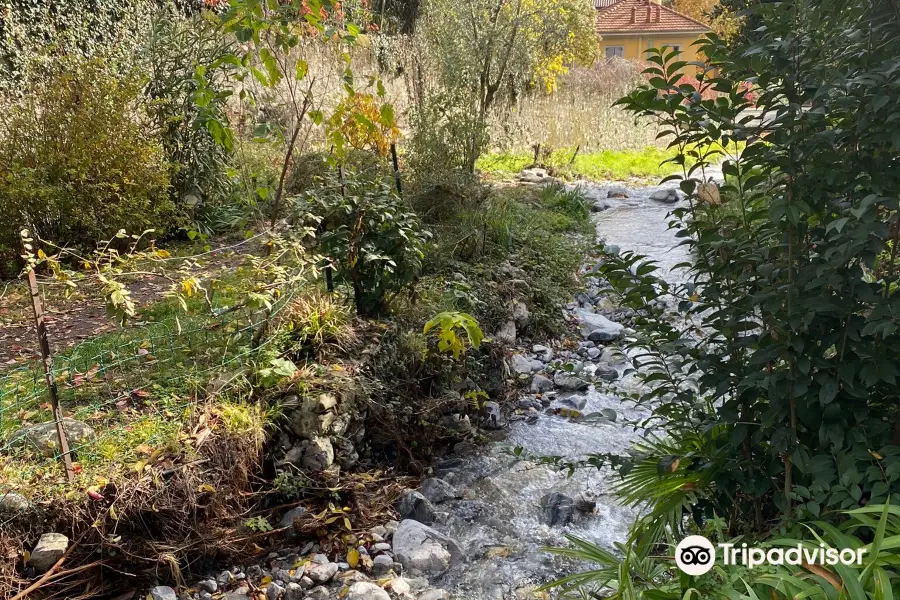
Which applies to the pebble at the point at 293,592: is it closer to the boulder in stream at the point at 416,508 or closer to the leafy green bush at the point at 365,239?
the boulder in stream at the point at 416,508

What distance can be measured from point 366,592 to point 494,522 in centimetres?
89

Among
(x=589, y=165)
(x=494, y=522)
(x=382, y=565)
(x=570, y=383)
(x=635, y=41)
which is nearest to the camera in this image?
(x=382, y=565)

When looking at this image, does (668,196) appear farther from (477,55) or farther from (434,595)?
(434,595)

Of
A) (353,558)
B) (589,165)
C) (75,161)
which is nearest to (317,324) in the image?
(353,558)

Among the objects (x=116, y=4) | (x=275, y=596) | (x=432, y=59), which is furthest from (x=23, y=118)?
(x=432, y=59)

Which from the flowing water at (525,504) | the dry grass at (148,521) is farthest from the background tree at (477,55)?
the dry grass at (148,521)

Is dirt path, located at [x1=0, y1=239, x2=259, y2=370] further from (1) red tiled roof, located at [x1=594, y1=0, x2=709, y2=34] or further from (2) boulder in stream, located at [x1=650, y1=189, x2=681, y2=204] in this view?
(1) red tiled roof, located at [x1=594, y1=0, x2=709, y2=34]

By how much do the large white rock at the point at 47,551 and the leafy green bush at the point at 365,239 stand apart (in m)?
2.13

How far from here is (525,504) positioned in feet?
12.4

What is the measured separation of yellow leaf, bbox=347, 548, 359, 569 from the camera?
328 centimetres

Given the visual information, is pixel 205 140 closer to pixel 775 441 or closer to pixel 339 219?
pixel 339 219

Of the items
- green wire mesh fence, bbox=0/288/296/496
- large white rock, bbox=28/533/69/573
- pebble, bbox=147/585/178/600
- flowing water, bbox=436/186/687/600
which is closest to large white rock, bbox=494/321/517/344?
flowing water, bbox=436/186/687/600

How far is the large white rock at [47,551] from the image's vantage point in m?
2.83

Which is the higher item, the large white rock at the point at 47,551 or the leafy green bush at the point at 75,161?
the leafy green bush at the point at 75,161
